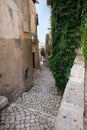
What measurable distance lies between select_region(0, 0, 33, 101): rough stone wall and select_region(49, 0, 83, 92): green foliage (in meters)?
1.83

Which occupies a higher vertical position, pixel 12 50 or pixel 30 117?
pixel 12 50

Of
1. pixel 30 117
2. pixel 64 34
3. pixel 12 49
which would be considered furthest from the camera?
pixel 12 49

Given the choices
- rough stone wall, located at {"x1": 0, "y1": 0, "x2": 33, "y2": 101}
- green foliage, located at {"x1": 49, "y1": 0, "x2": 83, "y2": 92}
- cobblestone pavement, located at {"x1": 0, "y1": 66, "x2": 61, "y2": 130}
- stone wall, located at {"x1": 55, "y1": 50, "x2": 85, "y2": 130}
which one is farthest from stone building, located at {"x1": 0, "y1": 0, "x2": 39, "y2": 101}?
stone wall, located at {"x1": 55, "y1": 50, "x2": 85, "y2": 130}

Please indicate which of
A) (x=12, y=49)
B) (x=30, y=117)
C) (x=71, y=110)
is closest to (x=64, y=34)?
(x=12, y=49)

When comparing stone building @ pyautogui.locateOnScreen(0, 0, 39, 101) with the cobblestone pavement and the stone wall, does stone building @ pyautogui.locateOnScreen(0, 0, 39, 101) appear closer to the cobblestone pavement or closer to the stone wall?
the cobblestone pavement

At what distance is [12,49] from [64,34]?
8.29 ft

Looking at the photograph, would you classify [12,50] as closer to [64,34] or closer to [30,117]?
Answer: [64,34]

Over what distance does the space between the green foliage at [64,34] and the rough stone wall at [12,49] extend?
6.01 feet

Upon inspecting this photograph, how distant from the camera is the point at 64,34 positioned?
6824 mm

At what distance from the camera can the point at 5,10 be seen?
21.5 ft

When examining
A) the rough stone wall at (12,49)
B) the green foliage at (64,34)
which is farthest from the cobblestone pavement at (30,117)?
the green foliage at (64,34)

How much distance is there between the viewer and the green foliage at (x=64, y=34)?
22.0 feet

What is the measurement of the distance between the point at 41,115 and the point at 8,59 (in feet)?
9.70

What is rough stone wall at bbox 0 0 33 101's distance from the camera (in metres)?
6.36
